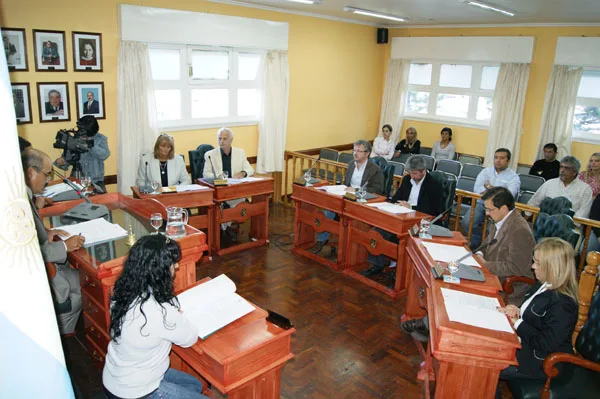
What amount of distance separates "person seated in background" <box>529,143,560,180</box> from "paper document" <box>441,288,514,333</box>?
485 centimetres

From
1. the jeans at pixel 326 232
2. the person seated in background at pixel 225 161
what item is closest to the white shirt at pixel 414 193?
the jeans at pixel 326 232

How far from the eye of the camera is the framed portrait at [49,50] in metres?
4.92

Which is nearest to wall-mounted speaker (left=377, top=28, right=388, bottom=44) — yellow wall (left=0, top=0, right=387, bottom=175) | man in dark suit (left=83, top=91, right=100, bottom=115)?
yellow wall (left=0, top=0, right=387, bottom=175)

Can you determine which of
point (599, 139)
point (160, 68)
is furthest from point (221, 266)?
point (599, 139)

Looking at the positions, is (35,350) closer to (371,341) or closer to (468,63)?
(371,341)

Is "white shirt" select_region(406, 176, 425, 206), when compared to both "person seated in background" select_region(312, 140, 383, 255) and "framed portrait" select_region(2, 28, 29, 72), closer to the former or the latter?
"person seated in background" select_region(312, 140, 383, 255)

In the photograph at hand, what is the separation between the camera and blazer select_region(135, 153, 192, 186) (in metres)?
5.10

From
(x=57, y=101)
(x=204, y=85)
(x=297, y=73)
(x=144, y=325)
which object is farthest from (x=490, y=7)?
(x=144, y=325)

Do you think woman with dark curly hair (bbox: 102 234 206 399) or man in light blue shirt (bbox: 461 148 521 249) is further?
man in light blue shirt (bbox: 461 148 521 249)

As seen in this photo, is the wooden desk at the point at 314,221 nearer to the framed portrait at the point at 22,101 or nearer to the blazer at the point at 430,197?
the blazer at the point at 430,197

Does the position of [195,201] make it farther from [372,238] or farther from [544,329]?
[544,329]

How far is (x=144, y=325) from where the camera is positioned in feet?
6.22

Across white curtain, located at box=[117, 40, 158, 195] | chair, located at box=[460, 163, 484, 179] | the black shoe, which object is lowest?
the black shoe

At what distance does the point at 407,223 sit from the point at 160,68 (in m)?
3.89
